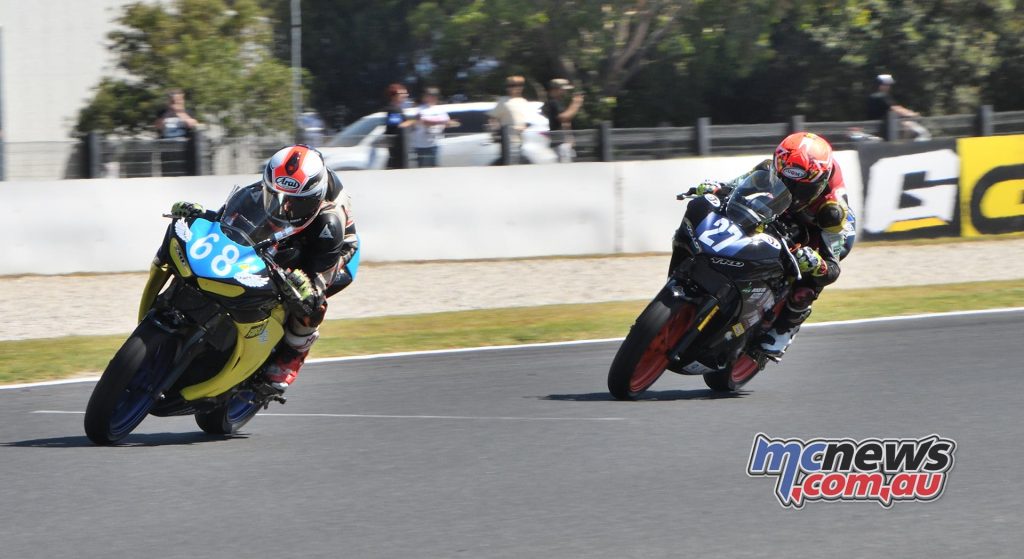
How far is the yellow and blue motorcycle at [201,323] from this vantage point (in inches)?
247

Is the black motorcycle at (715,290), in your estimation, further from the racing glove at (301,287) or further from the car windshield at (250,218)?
the car windshield at (250,218)

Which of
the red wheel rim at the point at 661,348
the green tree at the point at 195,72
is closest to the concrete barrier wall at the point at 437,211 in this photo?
the green tree at the point at 195,72

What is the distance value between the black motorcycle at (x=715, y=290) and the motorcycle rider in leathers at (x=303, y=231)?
168 cm

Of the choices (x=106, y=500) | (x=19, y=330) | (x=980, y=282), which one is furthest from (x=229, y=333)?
(x=980, y=282)

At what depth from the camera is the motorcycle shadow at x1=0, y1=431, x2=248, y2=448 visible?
6852 mm

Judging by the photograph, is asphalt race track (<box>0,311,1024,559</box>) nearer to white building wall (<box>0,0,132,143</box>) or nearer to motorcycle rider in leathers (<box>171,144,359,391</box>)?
motorcycle rider in leathers (<box>171,144,359,391</box>)

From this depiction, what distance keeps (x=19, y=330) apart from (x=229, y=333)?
5.72 meters

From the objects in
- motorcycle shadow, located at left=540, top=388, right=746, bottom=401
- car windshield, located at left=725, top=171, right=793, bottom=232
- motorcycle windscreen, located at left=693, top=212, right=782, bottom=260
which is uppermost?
car windshield, located at left=725, top=171, right=793, bottom=232

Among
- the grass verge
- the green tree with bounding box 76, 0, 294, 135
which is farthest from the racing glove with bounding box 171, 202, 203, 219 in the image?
the green tree with bounding box 76, 0, 294, 135

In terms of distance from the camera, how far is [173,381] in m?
6.43

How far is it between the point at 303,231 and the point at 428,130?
9033 mm

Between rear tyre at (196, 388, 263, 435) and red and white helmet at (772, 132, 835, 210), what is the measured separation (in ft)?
→ 10.5

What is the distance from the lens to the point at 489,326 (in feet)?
38.2

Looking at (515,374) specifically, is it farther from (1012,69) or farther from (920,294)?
(1012,69)
